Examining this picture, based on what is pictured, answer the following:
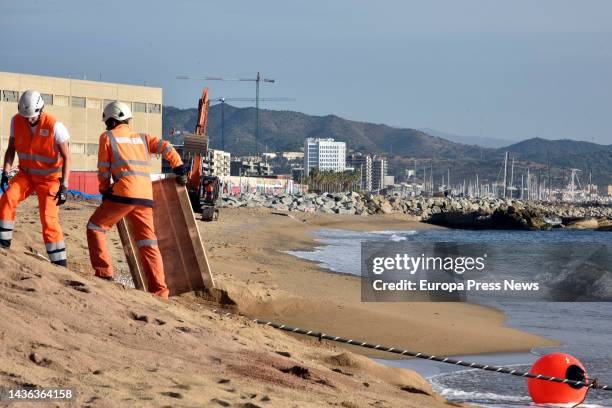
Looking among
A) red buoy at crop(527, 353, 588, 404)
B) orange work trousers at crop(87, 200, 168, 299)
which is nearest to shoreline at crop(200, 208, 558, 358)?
red buoy at crop(527, 353, 588, 404)

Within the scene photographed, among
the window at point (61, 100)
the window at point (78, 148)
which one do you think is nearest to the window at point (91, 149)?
the window at point (78, 148)

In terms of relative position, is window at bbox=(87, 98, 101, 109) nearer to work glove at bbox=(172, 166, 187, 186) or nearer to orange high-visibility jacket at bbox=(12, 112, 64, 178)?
work glove at bbox=(172, 166, 187, 186)

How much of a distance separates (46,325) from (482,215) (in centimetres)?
9030

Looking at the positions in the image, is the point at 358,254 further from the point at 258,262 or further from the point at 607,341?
the point at 607,341

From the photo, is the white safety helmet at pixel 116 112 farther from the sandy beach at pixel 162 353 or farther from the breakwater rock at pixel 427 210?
the breakwater rock at pixel 427 210

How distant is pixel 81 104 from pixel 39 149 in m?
53.3

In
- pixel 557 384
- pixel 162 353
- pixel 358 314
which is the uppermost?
pixel 162 353

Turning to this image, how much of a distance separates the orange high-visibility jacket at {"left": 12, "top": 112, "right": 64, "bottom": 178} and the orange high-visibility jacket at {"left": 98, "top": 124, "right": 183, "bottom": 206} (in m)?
0.38

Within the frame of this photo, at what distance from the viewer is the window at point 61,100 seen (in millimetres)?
59903

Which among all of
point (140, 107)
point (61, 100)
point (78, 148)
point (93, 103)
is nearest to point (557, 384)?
point (78, 148)

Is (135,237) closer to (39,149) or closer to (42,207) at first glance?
(42,207)

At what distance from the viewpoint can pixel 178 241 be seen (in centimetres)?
1003

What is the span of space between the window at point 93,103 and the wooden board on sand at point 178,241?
173 feet

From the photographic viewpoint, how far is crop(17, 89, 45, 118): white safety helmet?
884 centimetres
